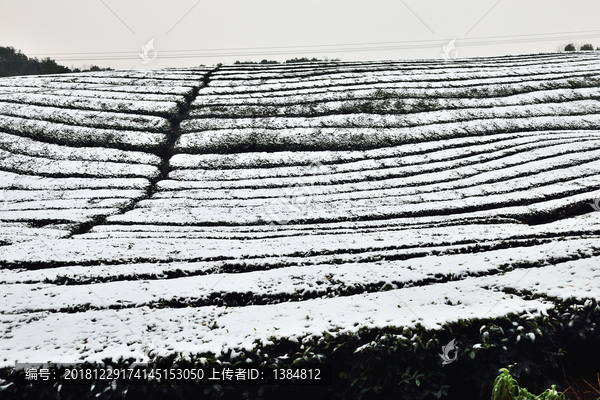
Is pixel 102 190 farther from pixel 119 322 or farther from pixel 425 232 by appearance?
pixel 425 232

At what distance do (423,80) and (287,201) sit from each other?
950cm

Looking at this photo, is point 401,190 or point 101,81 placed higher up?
point 101,81

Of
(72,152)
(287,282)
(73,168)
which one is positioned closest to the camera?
A: (287,282)

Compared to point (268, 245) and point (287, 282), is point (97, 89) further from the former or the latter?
point (287, 282)

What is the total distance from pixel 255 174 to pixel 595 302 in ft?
26.7

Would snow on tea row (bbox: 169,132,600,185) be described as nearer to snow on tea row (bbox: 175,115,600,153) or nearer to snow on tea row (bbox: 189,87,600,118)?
snow on tea row (bbox: 175,115,600,153)

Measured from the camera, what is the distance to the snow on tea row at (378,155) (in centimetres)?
1027

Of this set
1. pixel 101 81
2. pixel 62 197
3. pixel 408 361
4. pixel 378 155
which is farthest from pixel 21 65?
pixel 408 361

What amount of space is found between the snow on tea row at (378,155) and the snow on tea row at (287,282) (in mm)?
5853

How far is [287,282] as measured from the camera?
4.16 meters

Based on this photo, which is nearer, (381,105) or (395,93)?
(381,105)

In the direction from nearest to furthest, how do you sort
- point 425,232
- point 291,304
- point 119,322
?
point 119,322 < point 291,304 < point 425,232

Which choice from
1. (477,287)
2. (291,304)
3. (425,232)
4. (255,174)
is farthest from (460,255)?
(255,174)

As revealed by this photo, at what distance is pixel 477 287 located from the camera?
3.74m
